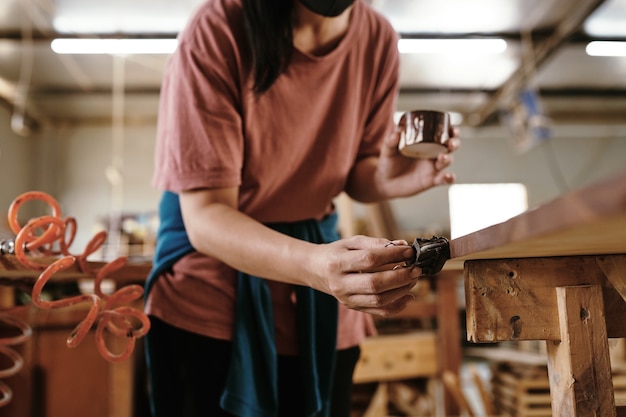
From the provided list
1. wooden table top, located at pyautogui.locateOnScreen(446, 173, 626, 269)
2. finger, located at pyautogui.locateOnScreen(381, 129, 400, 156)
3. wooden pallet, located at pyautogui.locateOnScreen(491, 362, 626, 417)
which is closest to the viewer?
wooden table top, located at pyautogui.locateOnScreen(446, 173, 626, 269)

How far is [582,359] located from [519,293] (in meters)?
0.11

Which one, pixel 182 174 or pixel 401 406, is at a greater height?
Answer: pixel 182 174

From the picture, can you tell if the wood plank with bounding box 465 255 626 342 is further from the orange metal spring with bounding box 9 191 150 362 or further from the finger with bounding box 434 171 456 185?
the orange metal spring with bounding box 9 191 150 362

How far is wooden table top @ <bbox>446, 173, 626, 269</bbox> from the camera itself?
390 mm

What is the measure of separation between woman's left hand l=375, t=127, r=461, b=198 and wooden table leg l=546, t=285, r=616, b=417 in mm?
458

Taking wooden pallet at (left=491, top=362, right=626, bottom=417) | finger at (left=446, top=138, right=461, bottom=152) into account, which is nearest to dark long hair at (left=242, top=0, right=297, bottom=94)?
finger at (left=446, top=138, right=461, bottom=152)

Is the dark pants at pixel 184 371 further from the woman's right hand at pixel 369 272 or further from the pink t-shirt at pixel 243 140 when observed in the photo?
the woman's right hand at pixel 369 272

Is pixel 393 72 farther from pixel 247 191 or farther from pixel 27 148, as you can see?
pixel 27 148

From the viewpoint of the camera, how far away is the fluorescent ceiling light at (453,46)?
6.40 m

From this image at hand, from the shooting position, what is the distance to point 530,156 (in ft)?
33.4

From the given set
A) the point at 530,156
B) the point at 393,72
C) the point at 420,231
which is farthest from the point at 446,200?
the point at 393,72

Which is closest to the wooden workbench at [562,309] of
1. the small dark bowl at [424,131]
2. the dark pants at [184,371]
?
the small dark bowl at [424,131]

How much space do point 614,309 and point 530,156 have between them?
1008cm

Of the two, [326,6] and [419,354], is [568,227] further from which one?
[419,354]
